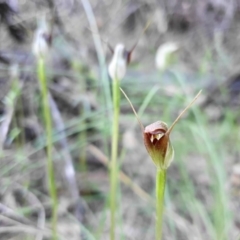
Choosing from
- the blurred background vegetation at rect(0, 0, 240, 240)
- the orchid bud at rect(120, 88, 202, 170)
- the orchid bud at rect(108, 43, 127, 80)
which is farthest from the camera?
the blurred background vegetation at rect(0, 0, 240, 240)

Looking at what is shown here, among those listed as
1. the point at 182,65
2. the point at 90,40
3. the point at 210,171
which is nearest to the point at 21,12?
the point at 90,40

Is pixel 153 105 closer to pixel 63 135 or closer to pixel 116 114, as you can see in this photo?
pixel 63 135

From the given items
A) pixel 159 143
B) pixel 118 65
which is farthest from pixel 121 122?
pixel 159 143

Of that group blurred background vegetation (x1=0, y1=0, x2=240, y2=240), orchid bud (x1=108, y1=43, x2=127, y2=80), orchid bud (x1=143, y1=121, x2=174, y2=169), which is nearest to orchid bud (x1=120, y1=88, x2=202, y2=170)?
orchid bud (x1=143, y1=121, x2=174, y2=169)

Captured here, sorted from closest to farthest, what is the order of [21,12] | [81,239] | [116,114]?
[116,114]
[81,239]
[21,12]

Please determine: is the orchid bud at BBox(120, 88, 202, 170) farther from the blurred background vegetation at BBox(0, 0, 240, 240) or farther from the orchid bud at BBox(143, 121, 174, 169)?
the blurred background vegetation at BBox(0, 0, 240, 240)
